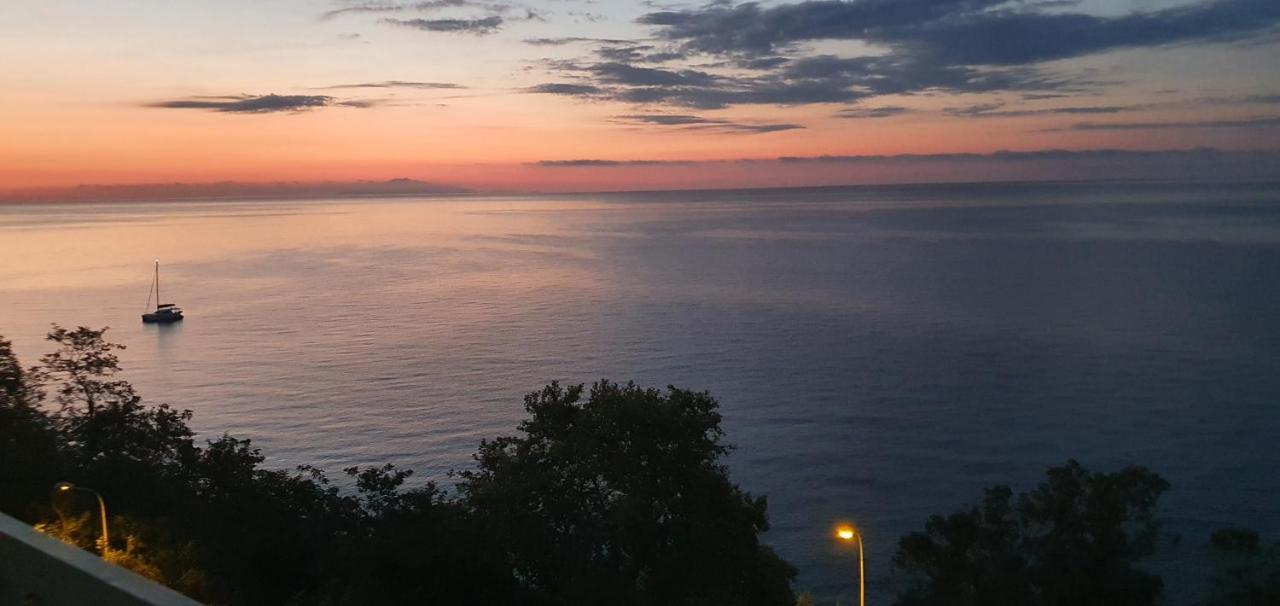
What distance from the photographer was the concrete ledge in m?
2.38

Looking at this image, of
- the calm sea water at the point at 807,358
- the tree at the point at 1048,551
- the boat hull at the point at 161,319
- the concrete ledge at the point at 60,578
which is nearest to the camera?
the concrete ledge at the point at 60,578

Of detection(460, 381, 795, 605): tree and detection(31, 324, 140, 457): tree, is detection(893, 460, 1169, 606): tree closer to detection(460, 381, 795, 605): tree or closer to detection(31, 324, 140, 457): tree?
detection(460, 381, 795, 605): tree

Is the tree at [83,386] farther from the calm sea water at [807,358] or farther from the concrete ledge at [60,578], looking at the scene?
the concrete ledge at [60,578]

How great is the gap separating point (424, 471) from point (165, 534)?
16.5 metres

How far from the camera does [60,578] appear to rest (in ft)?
8.50

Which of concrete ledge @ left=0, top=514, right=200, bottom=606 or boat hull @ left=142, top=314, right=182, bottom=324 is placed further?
boat hull @ left=142, top=314, right=182, bottom=324

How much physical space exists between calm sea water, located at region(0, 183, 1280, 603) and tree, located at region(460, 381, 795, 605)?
7679mm

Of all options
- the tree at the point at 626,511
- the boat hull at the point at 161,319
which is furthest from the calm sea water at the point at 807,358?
the tree at the point at 626,511

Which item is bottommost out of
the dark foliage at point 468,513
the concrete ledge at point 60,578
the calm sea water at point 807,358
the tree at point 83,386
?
the calm sea water at point 807,358

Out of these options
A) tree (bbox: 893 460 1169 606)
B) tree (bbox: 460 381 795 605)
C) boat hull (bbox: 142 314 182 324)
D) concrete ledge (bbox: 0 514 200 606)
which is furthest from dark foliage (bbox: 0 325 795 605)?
boat hull (bbox: 142 314 182 324)

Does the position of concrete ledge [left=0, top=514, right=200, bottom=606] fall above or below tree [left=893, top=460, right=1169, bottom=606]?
above

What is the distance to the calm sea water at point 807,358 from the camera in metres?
26.6

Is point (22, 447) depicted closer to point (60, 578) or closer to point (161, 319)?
point (60, 578)

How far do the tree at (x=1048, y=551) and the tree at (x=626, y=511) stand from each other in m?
2.52
